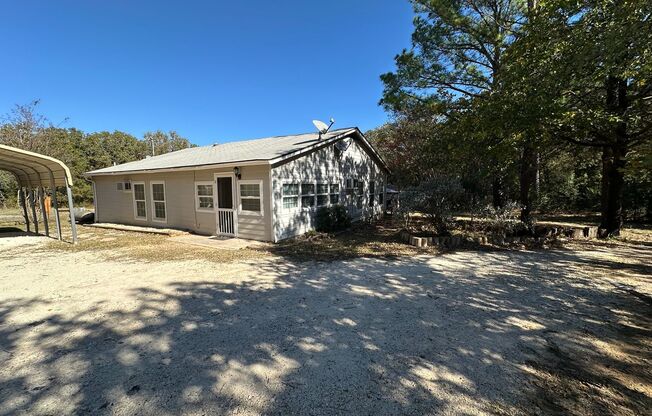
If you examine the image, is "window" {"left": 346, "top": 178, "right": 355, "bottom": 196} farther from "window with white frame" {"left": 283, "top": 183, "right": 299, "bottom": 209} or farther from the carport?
the carport

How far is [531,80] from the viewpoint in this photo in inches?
275

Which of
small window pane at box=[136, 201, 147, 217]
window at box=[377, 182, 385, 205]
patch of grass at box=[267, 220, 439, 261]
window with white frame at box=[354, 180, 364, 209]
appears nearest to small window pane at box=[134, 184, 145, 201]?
small window pane at box=[136, 201, 147, 217]

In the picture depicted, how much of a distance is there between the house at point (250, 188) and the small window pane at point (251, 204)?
3 centimetres

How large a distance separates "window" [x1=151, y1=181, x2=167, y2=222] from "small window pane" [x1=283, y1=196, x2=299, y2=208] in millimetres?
5753

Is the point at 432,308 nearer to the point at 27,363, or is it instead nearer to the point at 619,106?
the point at 27,363

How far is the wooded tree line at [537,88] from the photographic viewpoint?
204 inches

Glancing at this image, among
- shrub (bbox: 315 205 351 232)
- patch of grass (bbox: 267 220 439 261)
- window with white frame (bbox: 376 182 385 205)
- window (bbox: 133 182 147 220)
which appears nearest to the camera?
patch of grass (bbox: 267 220 439 261)

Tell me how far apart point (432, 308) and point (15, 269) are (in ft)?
27.5

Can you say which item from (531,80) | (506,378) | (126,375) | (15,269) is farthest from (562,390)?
(15,269)

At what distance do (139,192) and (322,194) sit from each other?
824cm

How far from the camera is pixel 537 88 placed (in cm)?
691

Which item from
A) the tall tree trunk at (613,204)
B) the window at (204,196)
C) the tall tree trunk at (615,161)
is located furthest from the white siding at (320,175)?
the tall tree trunk at (613,204)

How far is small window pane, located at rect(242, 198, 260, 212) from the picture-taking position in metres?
9.44

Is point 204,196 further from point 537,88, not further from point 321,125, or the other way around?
point 537,88
